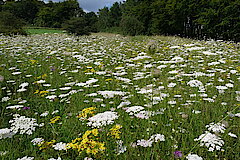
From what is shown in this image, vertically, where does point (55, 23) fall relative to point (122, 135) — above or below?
above

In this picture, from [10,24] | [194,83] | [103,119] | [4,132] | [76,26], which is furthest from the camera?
[76,26]

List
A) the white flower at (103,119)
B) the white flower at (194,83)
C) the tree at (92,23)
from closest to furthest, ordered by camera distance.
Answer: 1. the white flower at (103,119)
2. the white flower at (194,83)
3. the tree at (92,23)

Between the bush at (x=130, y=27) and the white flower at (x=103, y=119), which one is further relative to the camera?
the bush at (x=130, y=27)

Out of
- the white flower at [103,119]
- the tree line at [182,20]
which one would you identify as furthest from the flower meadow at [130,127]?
the tree line at [182,20]

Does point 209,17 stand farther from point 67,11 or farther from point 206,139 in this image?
point 67,11

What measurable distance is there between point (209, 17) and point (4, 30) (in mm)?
16665

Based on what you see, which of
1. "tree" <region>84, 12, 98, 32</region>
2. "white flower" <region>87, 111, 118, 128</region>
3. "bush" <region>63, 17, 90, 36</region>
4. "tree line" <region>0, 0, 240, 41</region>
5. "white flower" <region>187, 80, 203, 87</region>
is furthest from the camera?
"tree" <region>84, 12, 98, 32</region>

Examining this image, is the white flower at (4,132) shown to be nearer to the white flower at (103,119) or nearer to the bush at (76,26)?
the white flower at (103,119)

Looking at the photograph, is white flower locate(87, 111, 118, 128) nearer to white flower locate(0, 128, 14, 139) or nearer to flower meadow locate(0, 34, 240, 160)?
flower meadow locate(0, 34, 240, 160)

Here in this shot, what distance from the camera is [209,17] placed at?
16500mm

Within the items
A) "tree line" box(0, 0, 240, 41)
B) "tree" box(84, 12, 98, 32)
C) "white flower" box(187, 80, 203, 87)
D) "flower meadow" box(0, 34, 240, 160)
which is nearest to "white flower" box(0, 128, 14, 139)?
"flower meadow" box(0, 34, 240, 160)

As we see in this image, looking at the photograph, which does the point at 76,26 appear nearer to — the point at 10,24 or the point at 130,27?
the point at 10,24

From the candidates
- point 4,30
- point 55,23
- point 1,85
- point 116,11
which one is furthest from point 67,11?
point 1,85

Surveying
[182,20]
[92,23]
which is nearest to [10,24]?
[182,20]
